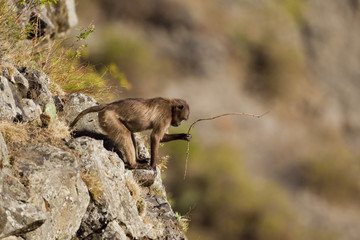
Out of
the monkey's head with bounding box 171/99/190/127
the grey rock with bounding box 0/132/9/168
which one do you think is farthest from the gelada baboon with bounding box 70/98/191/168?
the grey rock with bounding box 0/132/9/168

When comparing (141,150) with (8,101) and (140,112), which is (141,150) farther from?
(8,101)

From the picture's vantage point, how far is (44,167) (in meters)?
7.12

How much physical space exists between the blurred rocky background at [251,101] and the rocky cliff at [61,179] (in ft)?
57.8

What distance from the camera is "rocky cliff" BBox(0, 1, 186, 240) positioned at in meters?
6.62

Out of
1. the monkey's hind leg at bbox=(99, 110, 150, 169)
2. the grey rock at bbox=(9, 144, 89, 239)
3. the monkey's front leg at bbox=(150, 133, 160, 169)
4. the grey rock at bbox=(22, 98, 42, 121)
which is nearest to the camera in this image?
the grey rock at bbox=(9, 144, 89, 239)

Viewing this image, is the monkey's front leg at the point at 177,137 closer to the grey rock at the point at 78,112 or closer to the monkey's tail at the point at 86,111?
the grey rock at the point at 78,112

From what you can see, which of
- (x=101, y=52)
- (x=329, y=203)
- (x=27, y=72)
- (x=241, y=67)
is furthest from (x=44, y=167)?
(x=241, y=67)

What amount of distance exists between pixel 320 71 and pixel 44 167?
3443 cm

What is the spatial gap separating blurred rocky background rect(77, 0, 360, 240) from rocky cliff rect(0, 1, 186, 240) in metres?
17.6

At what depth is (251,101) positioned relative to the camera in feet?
114

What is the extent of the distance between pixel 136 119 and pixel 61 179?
8.91 ft

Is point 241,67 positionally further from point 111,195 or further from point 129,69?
point 111,195

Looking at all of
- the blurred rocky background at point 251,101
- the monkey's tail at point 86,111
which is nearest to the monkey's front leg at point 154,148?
the monkey's tail at point 86,111

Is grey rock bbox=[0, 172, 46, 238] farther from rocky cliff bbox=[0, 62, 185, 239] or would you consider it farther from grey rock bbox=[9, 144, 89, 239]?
grey rock bbox=[9, 144, 89, 239]
